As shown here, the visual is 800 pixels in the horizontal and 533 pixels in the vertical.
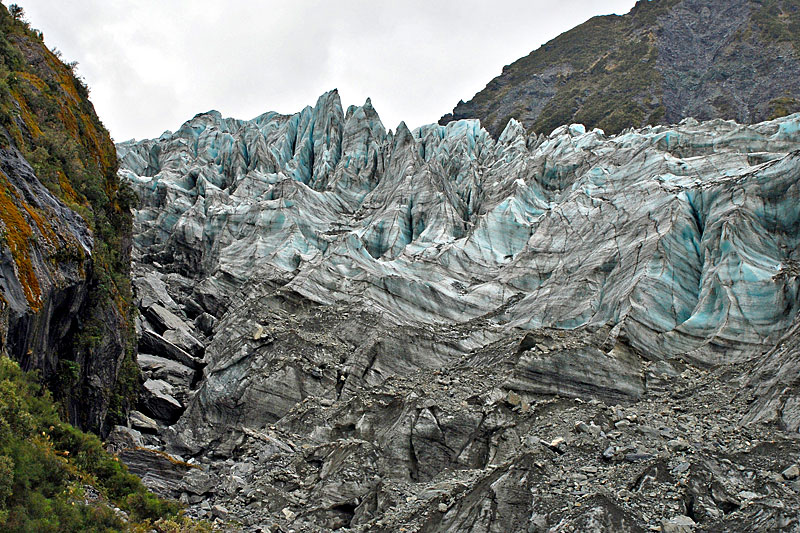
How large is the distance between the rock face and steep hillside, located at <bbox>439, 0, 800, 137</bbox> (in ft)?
159

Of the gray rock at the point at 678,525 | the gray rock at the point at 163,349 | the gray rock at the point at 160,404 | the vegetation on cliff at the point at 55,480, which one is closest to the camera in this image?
the vegetation on cliff at the point at 55,480

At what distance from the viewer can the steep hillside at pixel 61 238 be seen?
16828 millimetres

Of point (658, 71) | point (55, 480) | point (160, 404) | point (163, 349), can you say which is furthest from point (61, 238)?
point (658, 71)

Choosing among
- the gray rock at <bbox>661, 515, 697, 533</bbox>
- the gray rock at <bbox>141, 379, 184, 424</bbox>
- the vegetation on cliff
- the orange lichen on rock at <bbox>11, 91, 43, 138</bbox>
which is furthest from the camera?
the gray rock at <bbox>141, 379, 184, 424</bbox>

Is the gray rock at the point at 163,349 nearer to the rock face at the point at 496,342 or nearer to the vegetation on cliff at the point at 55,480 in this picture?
the rock face at the point at 496,342

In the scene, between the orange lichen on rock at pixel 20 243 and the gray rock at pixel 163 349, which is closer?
the orange lichen on rock at pixel 20 243

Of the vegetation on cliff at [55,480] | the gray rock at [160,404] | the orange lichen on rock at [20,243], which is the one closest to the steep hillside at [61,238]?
the orange lichen on rock at [20,243]

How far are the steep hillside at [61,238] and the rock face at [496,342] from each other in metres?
5.16

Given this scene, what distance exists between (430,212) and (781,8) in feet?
345

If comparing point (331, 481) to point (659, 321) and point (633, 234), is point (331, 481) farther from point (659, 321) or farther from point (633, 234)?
point (633, 234)

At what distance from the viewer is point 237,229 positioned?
5444cm

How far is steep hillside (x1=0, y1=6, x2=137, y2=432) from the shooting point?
16.8m

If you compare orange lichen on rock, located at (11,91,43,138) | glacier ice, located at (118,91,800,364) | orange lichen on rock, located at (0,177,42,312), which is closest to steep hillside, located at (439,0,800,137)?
glacier ice, located at (118,91,800,364)

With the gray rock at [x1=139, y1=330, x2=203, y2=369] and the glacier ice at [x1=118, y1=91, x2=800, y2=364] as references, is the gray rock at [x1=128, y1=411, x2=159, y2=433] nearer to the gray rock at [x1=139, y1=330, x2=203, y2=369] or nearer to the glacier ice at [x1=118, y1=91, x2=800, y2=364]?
the gray rock at [x1=139, y1=330, x2=203, y2=369]
